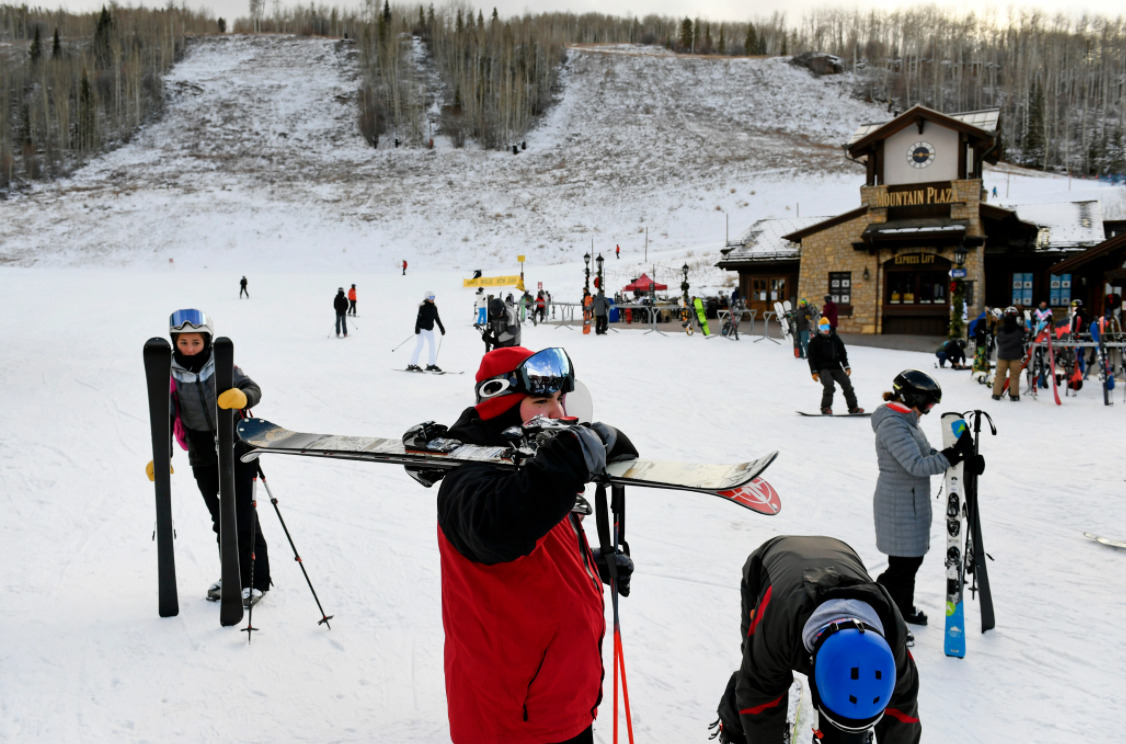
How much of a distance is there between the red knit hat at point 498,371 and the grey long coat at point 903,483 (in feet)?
9.39

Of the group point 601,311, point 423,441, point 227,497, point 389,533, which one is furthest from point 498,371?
point 601,311

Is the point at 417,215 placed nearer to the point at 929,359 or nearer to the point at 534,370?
the point at 929,359

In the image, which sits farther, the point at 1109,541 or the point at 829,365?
the point at 829,365

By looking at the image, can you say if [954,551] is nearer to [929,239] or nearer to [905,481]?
[905,481]

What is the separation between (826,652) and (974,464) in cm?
265

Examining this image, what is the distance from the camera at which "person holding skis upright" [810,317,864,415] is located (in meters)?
10.6

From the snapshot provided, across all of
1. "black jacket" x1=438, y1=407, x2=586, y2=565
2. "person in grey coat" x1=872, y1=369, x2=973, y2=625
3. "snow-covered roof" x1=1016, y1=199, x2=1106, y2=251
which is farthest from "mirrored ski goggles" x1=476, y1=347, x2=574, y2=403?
"snow-covered roof" x1=1016, y1=199, x2=1106, y2=251

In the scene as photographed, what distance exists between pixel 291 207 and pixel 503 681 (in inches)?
2187

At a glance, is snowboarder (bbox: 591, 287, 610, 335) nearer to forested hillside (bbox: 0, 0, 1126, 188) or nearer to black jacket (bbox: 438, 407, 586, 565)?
black jacket (bbox: 438, 407, 586, 565)

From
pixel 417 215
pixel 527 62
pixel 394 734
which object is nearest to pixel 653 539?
pixel 394 734

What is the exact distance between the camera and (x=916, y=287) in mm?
23125

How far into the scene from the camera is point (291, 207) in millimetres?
52812

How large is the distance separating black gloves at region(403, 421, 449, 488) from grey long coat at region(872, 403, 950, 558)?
2.91m

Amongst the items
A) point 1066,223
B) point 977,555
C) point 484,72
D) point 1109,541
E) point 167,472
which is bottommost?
point 1109,541
